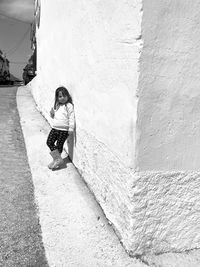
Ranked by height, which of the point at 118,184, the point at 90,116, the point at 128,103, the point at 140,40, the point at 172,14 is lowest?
the point at 118,184

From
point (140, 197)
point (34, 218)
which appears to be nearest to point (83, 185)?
point (34, 218)

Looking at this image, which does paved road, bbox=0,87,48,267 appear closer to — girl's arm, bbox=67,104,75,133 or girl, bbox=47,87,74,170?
girl, bbox=47,87,74,170

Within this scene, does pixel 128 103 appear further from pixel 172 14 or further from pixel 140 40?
pixel 172 14

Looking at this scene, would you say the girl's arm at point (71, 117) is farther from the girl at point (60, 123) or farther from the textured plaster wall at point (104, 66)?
the textured plaster wall at point (104, 66)

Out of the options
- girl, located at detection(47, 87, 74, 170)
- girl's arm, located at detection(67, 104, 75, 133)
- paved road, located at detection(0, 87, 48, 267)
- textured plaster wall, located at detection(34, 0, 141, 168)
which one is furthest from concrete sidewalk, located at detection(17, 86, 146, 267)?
textured plaster wall, located at detection(34, 0, 141, 168)

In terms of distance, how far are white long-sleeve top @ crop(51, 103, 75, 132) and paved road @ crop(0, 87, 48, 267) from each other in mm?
761

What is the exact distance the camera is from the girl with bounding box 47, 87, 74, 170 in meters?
4.60

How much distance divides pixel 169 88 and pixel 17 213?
1.99m

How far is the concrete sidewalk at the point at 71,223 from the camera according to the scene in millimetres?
2918

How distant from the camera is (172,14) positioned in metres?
2.62

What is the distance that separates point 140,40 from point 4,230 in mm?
2088

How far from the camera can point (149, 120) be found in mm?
2756

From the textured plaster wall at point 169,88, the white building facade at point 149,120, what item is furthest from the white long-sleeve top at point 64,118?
the textured plaster wall at point 169,88

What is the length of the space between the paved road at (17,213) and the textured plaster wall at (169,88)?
1184 mm
